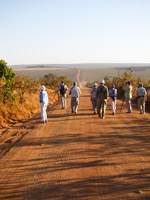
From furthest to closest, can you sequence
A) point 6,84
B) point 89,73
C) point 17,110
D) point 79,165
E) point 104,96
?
point 89,73, point 6,84, point 17,110, point 104,96, point 79,165

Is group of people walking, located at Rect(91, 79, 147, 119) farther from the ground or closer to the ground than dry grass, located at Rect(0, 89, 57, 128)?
farther from the ground

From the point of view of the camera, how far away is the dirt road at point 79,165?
5914 millimetres

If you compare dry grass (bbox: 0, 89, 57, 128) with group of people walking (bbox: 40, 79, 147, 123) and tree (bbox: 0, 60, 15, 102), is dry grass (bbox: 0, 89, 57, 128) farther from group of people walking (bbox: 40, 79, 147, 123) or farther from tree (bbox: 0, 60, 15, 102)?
group of people walking (bbox: 40, 79, 147, 123)

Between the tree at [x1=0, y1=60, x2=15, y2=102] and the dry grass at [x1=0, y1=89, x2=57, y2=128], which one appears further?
the tree at [x1=0, y1=60, x2=15, y2=102]

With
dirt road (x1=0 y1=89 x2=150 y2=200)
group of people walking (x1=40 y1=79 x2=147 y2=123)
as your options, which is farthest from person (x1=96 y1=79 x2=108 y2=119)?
dirt road (x1=0 y1=89 x2=150 y2=200)

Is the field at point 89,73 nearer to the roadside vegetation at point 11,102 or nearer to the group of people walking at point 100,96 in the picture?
the roadside vegetation at point 11,102

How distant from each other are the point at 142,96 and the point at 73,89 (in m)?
4.15

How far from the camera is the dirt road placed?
5914 millimetres

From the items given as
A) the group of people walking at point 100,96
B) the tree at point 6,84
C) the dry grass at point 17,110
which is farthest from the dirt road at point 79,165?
the tree at point 6,84

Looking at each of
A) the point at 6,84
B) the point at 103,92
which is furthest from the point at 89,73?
the point at 103,92

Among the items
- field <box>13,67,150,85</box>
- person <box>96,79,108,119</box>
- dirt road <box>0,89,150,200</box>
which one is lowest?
field <box>13,67,150,85</box>

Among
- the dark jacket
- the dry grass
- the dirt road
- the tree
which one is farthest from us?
the tree

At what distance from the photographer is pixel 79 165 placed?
7500mm

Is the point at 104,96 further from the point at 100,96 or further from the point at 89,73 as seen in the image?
the point at 89,73
